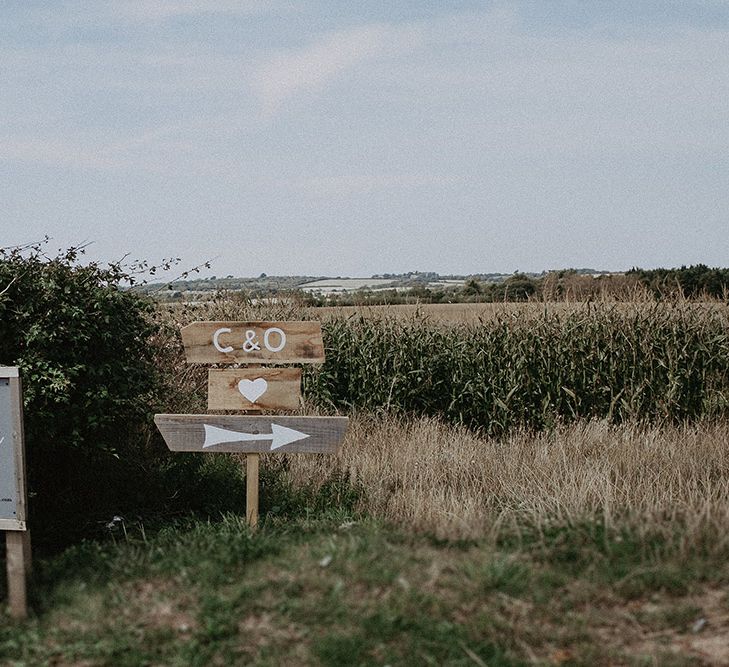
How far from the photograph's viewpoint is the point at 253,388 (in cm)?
675

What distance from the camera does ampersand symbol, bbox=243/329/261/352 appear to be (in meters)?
6.74

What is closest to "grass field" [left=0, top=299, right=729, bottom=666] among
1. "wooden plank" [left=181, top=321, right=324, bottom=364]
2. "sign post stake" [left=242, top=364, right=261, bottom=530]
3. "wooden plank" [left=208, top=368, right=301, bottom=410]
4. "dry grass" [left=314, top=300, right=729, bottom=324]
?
"sign post stake" [left=242, top=364, right=261, bottom=530]

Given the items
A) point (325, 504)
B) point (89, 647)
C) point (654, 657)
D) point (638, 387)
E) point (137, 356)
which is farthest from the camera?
point (638, 387)

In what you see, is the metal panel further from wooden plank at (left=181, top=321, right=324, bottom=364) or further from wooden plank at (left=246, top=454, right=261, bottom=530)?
wooden plank at (left=246, top=454, right=261, bottom=530)

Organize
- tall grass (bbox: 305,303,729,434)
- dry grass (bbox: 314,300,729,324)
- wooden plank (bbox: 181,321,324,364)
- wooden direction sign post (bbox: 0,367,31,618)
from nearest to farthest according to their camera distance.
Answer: wooden direction sign post (bbox: 0,367,31,618) → wooden plank (bbox: 181,321,324,364) → tall grass (bbox: 305,303,729,434) → dry grass (bbox: 314,300,729,324)

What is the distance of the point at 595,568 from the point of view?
14.3ft

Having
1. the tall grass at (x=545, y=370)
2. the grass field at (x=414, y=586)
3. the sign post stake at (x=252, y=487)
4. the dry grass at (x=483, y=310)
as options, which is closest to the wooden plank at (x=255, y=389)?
the sign post stake at (x=252, y=487)

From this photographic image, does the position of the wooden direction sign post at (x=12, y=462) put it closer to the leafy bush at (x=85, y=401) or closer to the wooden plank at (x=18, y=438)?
the wooden plank at (x=18, y=438)

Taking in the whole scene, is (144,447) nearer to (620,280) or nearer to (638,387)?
(638,387)

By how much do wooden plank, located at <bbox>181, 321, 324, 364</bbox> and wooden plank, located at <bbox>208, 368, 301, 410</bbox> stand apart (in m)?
0.10

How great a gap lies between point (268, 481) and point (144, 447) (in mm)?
1533

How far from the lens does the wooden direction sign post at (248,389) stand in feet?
21.6

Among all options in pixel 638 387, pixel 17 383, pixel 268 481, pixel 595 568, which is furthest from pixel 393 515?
pixel 638 387

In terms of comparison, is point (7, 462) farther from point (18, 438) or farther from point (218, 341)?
point (218, 341)
